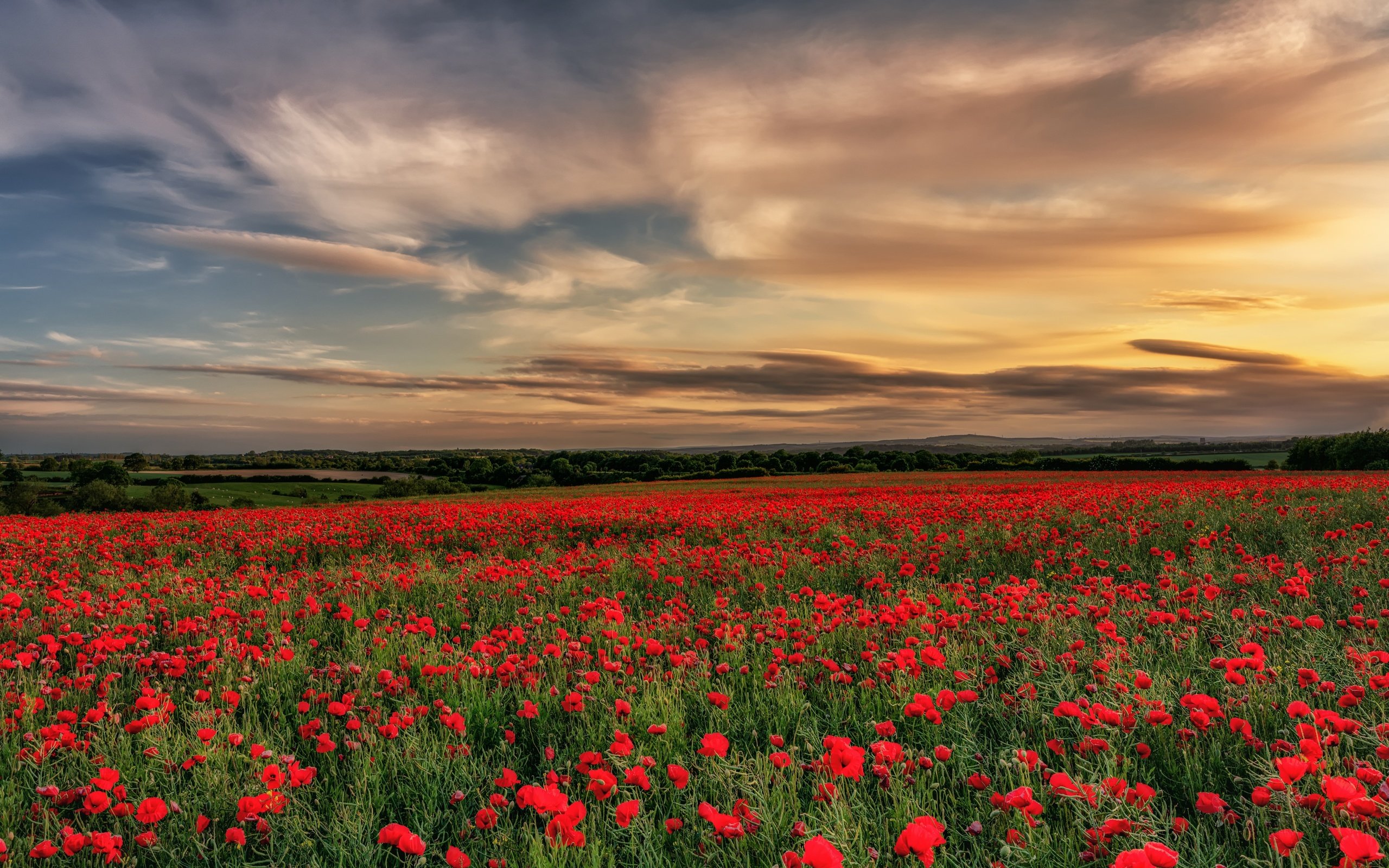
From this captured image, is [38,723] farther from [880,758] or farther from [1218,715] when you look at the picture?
[1218,715]

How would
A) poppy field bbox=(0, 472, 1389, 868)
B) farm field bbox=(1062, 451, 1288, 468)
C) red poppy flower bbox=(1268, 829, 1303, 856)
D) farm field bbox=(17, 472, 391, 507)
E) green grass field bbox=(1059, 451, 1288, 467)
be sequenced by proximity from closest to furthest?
red poppy flower bbox=(1268, 829, 1303, 856) → poppy field bbox=(0, 472, 1389, 868) → farm field bbox=(17, 472, 391, 507) → green grass field bbox=(1059, 451, 1288, 467) → farm field bbox=(1062, 451, 1288, 468)

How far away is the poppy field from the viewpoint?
3.09 metres

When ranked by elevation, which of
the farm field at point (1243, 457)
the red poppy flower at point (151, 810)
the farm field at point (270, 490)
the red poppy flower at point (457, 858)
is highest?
the red poppy flower at point (457, 858)

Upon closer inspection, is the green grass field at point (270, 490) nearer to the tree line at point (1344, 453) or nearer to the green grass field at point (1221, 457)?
Answer: the green grass field at point (1221, 457)

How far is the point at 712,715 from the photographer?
14.6ft

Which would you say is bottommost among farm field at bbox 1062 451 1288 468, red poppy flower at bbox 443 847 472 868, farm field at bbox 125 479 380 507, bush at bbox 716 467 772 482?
farm field at bbox 125 479 380 507

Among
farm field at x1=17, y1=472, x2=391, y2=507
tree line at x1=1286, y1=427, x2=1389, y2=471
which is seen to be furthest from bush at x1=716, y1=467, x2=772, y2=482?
tree line at x1=1286, y1=427, x2=1389, y2=471

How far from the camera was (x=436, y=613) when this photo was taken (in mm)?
7820

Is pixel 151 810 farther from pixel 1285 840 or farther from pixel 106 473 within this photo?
pixel 106 473

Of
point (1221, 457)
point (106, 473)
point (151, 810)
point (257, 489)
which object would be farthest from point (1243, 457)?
point (106, 473)

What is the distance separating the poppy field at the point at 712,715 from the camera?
10.1 ft

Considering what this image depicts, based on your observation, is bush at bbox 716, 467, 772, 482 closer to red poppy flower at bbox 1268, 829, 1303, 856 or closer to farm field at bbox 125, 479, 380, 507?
farm field at bbox 125, 479, 380, 507

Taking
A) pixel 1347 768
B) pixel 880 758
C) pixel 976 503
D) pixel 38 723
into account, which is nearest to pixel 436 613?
pixel 38 723

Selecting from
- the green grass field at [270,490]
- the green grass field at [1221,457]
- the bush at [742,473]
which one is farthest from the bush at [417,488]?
the green grass field at [1221,457]
